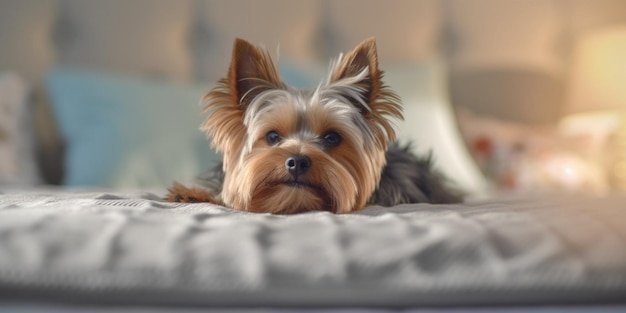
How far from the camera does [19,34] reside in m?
1.98

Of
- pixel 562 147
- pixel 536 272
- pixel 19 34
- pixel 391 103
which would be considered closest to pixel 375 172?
pixel 391 103

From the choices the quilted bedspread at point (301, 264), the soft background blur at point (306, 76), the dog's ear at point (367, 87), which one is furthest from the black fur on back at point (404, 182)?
the quilted bedspread at point (301, 264)

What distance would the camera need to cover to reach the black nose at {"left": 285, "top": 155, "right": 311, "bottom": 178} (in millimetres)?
1015

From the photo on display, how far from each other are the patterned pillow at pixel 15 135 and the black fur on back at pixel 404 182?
662mm

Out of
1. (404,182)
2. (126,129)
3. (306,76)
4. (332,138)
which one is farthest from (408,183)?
(126,129)

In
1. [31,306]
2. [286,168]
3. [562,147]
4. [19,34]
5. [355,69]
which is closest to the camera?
[31,306]

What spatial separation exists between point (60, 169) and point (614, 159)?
192 cm

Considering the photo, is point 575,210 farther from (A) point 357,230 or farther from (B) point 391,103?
(B) point 391,103

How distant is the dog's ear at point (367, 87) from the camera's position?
1.13 metres

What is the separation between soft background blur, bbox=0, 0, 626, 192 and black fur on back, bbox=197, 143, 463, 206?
0.35m

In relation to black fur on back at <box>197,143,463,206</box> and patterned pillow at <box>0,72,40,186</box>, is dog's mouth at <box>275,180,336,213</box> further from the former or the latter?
patterned pillow at <box>0,72,40,186</box>

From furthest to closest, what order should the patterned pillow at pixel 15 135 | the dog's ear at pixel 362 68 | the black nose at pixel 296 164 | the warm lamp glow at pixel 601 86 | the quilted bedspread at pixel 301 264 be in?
the warm lamp glow at pixel 601 86, the patterned pillow at pixel 15 135, the dog's ear at pixel 362 68, the black nose at pixel 296 164, the quilted bedspread at pixel 301 264

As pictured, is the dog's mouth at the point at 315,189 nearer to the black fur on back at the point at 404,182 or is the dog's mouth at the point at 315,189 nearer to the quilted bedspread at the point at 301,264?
the black fur on back at the point at 404,182

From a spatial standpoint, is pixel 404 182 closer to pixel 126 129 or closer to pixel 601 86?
pixel 126 129
